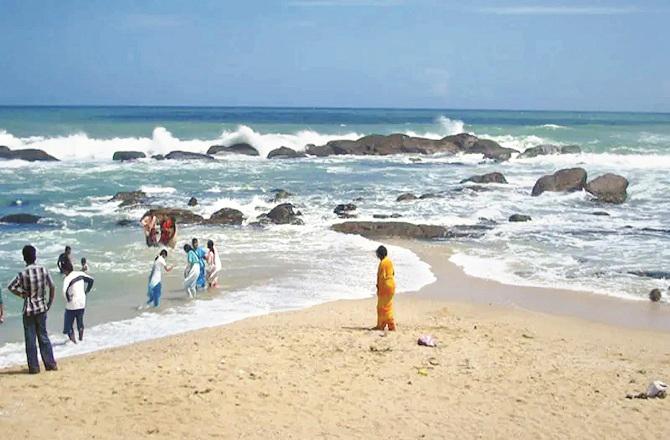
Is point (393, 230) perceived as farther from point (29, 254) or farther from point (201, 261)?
point (29, 254)

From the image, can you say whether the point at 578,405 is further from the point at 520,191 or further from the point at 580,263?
the point at 520,191

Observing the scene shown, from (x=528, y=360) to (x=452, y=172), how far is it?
28.8 metres

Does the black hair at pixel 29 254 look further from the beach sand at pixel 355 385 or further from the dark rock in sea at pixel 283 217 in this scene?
the dark rock in sea at pixel 283 217

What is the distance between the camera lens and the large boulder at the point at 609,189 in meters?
26.6

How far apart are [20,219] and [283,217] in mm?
7240

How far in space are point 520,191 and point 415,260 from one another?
13.6 m

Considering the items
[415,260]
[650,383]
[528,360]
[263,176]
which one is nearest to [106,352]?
[528,360]

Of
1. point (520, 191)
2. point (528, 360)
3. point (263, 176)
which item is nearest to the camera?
point (528, 360)

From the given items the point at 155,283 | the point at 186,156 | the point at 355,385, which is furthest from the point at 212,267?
the point at 186,156

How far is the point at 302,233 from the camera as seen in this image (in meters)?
20.2

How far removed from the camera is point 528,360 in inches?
376

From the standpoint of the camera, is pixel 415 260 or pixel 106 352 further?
pixel 415 260

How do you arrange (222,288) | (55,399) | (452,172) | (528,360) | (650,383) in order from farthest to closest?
(452,172) → (222,288) → (528,360) → (650,383) → (55,399)

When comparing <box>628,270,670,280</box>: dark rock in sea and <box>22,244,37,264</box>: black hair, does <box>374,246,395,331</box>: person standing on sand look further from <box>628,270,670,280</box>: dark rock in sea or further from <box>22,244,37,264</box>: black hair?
<box>628,270,670,280</box>: dark rock in sea
